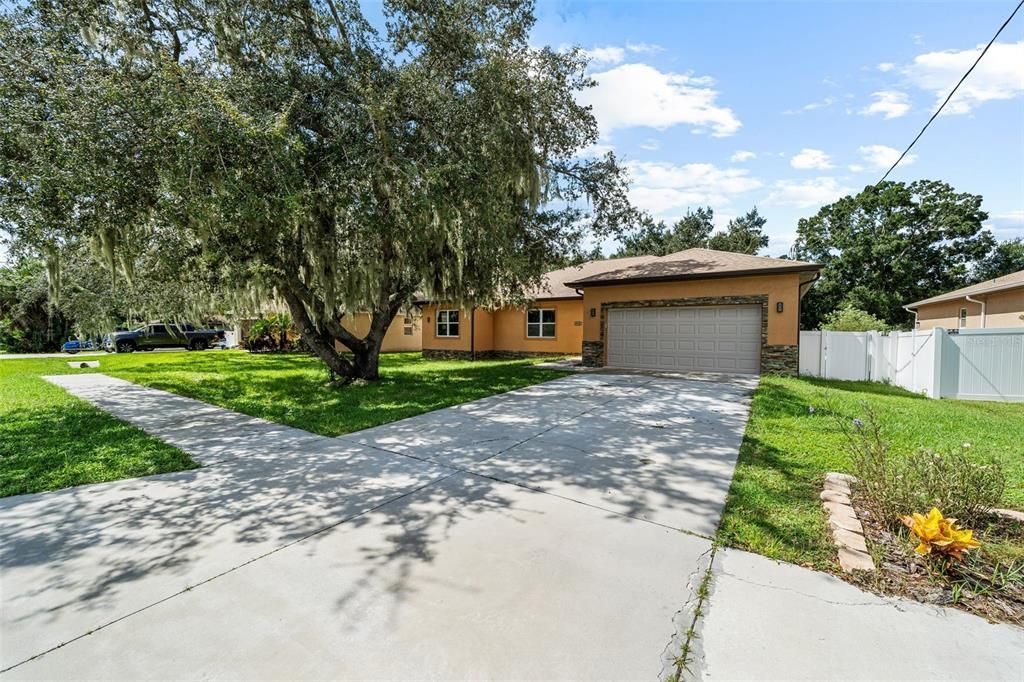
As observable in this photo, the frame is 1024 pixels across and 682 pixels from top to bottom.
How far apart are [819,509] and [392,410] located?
18.0ft

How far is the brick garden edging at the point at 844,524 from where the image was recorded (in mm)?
2483

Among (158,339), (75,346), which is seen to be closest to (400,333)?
(158,339)

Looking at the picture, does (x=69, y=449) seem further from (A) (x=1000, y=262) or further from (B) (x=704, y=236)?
(A) (x=1000, y=262)

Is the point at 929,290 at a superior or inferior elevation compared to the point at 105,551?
superior

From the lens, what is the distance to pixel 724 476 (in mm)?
3949

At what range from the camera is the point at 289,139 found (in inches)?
215

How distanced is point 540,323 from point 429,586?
49.4 ft

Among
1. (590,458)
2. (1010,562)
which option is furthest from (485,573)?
(1010,562)

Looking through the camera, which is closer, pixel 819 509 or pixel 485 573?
pixel 485 573

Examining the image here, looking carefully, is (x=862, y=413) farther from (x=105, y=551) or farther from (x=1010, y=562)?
(x=105, y=551)

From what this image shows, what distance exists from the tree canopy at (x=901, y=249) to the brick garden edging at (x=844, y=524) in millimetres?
29711

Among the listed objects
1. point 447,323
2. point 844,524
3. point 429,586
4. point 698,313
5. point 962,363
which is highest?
point 698,313

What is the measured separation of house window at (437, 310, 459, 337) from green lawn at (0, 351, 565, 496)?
448 cm

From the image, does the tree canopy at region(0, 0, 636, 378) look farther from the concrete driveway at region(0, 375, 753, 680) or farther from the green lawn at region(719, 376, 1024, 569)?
the green lawn at region(719, 376, 1024, 569)
